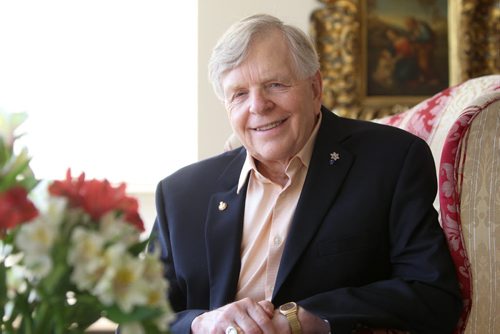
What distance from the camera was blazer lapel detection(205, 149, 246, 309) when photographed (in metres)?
2.07

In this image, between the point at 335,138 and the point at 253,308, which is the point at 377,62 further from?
the point at 253,308

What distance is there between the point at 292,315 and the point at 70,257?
3.33 ft

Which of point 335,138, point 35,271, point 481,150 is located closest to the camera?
point 35,271

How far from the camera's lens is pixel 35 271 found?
0.95m

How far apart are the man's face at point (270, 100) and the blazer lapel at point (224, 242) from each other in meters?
0.16

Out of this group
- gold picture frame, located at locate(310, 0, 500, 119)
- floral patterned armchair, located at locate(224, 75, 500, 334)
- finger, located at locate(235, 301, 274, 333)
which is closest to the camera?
finger, located at locate(235, 301, 274, 333)

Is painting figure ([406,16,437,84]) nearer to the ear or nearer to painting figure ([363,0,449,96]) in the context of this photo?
painting figure ([363,0,449,96])

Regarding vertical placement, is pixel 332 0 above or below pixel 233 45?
above

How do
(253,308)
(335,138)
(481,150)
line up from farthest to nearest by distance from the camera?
1. (335,138)
2. (481,150)
3. (253,308)

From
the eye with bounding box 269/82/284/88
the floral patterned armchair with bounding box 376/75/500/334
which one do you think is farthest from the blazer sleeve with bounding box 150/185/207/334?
the floral patterned armchair with bounding box 376/75/500/334

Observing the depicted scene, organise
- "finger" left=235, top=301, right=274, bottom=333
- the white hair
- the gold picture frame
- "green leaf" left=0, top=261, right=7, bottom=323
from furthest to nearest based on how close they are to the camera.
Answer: the gold picture frame → the white hair → "finger" left=235, top=301, right=274, bottom=333 → "green leaf" left=0, top=261, right=7, bottom=323

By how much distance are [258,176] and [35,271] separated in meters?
1.28

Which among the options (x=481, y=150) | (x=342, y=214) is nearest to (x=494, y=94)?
(x=481, y=150)

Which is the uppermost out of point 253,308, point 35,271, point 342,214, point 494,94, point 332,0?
point 332,0
